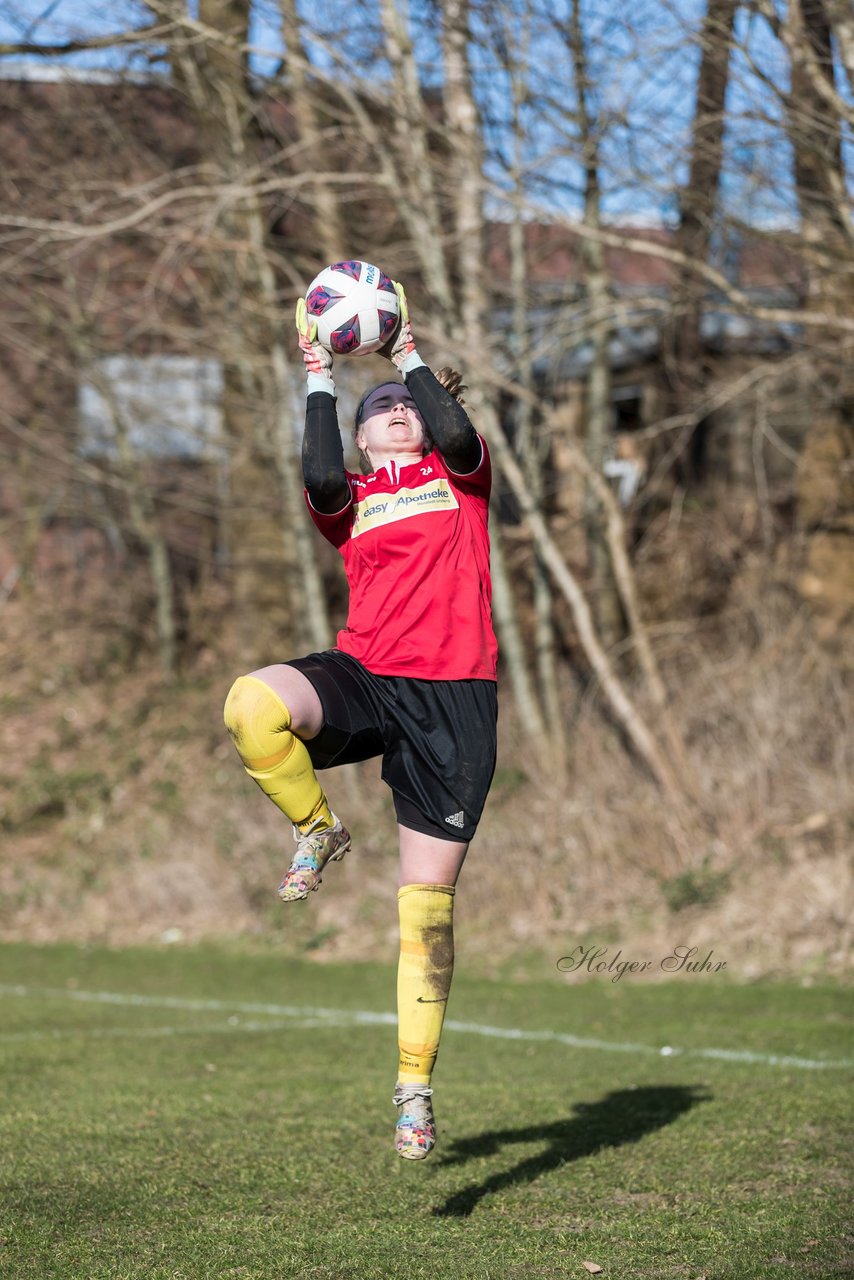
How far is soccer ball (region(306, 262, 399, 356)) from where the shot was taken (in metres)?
4.23

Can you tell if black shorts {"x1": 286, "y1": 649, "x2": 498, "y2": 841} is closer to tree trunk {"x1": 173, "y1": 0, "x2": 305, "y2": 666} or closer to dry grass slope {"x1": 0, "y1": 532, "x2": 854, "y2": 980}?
dry grass slope {"x1": 0, "y1": 532, "x2": 854, "y2": 980}

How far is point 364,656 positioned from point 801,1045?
403cm

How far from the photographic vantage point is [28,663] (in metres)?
19.2

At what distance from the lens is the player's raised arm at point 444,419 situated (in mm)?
4125

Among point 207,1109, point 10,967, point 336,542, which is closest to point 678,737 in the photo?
point 10,967

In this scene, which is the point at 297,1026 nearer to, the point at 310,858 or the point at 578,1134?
the point at 578,1134

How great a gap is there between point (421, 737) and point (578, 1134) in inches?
79.4

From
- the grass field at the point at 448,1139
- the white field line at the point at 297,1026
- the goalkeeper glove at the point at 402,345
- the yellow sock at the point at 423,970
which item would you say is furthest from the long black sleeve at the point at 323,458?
the white field line at the point at 297,1026

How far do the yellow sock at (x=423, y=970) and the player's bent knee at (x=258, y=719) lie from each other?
565 mm

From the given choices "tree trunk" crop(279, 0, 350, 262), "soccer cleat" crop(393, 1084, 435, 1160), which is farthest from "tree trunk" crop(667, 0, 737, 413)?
"soccer cleat" crop(393, 1084, 435, 1160)

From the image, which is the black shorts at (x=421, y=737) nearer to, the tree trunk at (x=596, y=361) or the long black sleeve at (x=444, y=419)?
the long black sleeve at (x=444, y=419)

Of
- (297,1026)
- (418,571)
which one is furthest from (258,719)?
(297,1026)

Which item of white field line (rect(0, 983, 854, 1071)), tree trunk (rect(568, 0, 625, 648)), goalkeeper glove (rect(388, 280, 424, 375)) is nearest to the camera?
goalkeeper glove (rect(388, 280, 424, 375))

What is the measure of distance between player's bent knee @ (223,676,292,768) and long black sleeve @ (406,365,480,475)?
92cm
